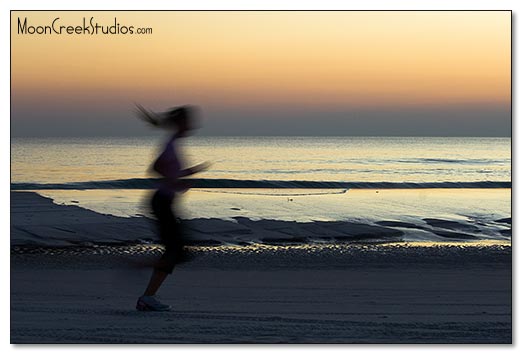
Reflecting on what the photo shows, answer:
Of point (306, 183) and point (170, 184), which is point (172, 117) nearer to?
point (170, 184)

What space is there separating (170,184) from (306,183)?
991 centimetres

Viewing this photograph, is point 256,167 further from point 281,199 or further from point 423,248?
point 423,248

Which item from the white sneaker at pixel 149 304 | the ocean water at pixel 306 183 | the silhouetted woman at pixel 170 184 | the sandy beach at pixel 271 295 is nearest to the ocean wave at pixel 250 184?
the ocean water at pixel 306 183

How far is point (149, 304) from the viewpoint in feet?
24.2

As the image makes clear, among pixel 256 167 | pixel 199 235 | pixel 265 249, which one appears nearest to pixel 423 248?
pixel 265 249

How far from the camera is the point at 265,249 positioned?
1112 centimetres

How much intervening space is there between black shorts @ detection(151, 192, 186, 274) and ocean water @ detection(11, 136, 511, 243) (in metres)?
2.18

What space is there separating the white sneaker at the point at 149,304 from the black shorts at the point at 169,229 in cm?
38

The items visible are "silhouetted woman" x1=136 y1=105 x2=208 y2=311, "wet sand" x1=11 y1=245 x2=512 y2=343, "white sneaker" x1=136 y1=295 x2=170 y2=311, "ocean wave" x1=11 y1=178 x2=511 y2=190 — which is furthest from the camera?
"ocean wave" x1=11 y1=178 x2=511 y2=190

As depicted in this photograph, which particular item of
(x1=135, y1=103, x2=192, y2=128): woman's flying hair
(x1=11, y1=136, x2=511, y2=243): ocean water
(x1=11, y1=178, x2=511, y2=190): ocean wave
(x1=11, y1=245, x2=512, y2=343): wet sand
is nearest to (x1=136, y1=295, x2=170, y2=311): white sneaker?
(x1=11, y1=245, x2=512, y2=343): wet sand

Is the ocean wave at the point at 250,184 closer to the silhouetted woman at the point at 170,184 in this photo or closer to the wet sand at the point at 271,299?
the wet sand at the point at 271,299

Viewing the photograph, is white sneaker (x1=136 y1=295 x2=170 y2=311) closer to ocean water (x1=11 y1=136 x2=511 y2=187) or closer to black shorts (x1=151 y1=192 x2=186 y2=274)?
black shorts (x1=151 y1=192 x2=186 y2=274)

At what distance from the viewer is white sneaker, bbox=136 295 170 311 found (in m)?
7.37

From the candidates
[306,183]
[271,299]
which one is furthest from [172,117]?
[306,183]
